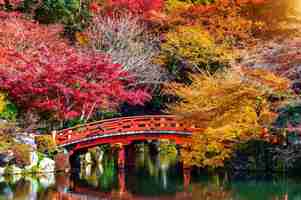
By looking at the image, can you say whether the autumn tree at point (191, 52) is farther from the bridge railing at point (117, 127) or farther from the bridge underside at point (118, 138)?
the bridge underside at point (118, 138)

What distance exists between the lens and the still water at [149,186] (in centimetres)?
1895

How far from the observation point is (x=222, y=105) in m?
23.9

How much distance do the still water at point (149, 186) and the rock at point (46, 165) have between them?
550 mm

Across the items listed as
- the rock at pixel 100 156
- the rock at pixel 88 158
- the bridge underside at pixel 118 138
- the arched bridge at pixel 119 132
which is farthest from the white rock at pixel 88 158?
the arched bridge at pixel 119 132

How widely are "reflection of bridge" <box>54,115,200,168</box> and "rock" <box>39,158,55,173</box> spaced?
79 cm

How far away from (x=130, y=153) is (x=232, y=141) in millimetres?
6556

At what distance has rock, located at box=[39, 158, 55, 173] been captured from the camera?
25203mm

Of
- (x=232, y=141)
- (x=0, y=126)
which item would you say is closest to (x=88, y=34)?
(x=0, y=126)

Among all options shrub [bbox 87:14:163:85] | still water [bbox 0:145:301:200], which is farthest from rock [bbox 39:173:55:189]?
shrub [bbox 87:14:163:85]

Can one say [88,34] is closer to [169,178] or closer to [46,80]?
[46,80]

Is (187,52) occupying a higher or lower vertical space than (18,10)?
lower

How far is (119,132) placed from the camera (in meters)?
26.1

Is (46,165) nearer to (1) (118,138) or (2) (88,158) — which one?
(1) (118,138)

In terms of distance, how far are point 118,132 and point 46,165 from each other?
2.93 metres
